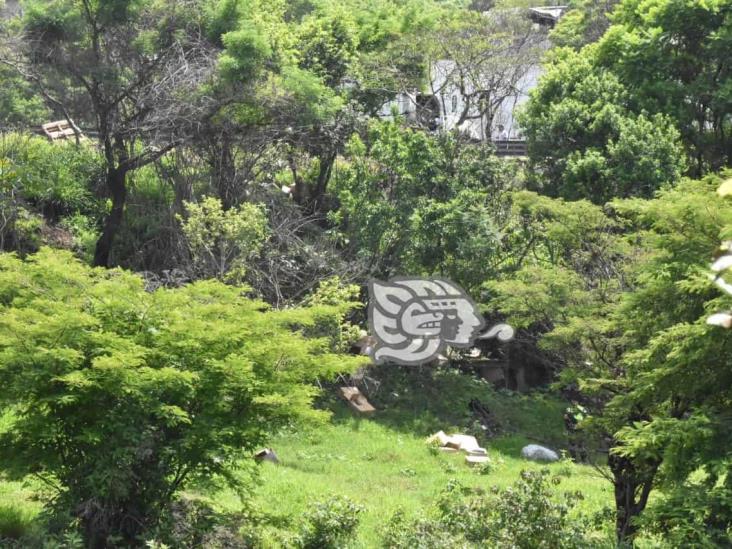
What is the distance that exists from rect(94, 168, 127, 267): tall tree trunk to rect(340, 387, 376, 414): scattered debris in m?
4.08

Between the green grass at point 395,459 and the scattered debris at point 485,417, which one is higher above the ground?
the green grass at point 395,459

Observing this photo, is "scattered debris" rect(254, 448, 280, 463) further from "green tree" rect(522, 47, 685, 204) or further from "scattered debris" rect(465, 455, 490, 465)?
"green tree" rect(522, 47, 685, 204)

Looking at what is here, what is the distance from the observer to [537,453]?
12.5 m

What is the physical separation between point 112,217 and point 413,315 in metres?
4.70

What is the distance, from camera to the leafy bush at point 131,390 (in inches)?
234

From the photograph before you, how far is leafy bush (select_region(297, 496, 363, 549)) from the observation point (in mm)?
6875

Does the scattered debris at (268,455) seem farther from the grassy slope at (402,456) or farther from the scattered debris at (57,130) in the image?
the scattered debris at (57,130)

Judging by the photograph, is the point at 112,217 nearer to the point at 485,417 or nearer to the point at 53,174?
the point at 53,174

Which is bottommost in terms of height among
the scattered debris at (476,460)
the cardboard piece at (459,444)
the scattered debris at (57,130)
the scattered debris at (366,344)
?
the cardboard piece at (459,444)

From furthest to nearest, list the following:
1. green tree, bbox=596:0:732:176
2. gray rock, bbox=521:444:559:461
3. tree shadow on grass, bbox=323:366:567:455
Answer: green tree, bbox=596:0:732:176 < tree shadow on grass, bbox=323:366:567:455 < gray rock, bbox=521:444:559:461

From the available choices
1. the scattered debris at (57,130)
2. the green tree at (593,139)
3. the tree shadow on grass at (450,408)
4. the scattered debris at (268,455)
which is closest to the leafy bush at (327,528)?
the scattered debris at (268,455)

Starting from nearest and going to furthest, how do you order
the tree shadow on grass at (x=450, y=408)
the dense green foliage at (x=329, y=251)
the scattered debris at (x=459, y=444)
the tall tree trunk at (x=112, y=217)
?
1. the dense green foliage at (x=329, y=251)
2. the scattered debris at (x=459, y=444)
3. the tree shadow on grass at (x=450, y=408)
4. the tall tree trunk at (x=112, y=217)

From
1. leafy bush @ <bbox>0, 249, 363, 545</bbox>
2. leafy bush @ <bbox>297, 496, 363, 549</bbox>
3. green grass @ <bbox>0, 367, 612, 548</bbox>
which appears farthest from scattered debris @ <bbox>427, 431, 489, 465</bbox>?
leafy bush @ <bbox>0, 249, 363, 545</bbox>

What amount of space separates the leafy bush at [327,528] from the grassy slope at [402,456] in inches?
6.3
